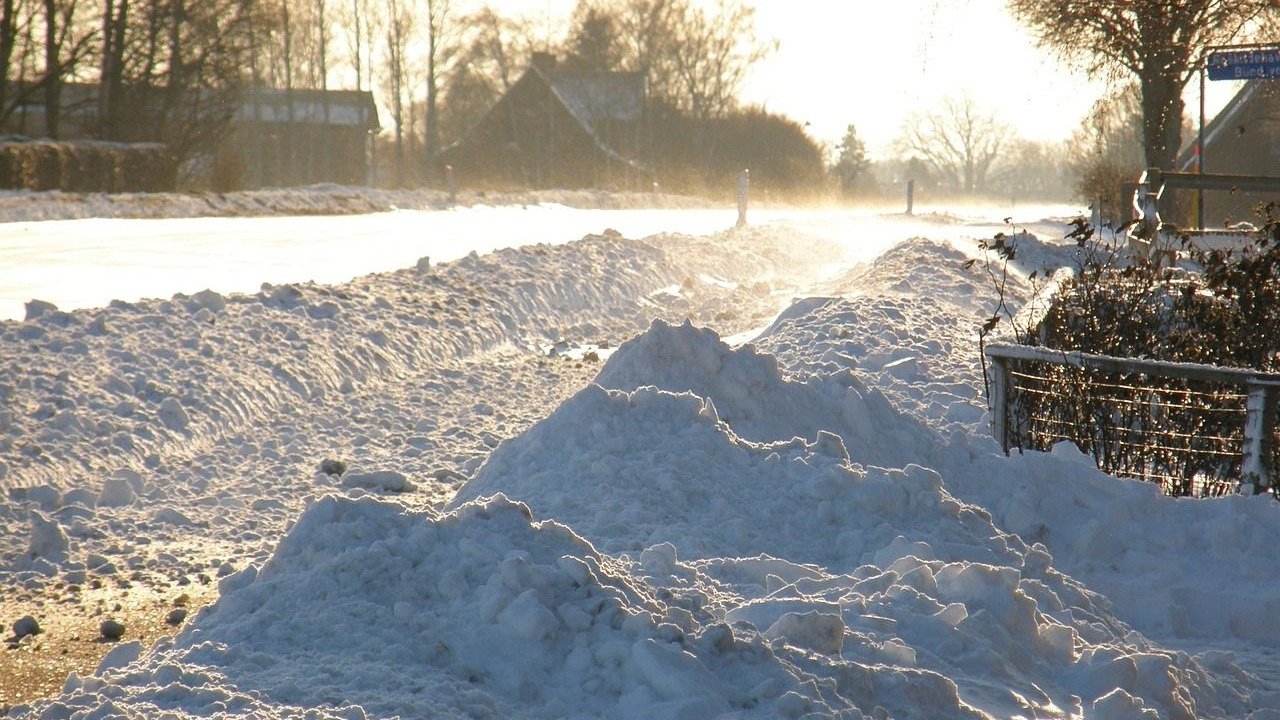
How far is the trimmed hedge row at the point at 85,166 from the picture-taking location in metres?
22.7

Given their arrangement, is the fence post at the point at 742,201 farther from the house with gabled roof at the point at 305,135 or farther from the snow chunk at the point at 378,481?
the house with gabled roof at the point at 305,135

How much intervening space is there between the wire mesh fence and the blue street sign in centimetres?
748

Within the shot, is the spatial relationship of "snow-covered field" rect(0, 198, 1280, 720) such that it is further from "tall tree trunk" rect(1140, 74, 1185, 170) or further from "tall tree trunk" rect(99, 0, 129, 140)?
"tall tree trunk" rect(99, 0, 129, 140)

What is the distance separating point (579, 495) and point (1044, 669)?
193 centimetres

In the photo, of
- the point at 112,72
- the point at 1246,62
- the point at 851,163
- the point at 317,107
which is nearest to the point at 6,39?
the point at 112,72

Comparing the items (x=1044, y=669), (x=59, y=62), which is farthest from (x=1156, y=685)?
(x=59, y=62)

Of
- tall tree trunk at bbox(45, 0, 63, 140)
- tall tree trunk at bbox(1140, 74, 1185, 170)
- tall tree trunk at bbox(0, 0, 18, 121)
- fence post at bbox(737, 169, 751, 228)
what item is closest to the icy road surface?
fence post at bbox(737, 169, 751, 228)

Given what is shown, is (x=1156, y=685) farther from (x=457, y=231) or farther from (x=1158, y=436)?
(x=457, y=231)

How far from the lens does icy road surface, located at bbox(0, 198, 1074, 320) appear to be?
38.1ft

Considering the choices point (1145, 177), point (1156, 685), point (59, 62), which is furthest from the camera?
point (59, 62)

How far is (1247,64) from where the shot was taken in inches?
490

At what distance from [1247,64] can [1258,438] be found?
862cm

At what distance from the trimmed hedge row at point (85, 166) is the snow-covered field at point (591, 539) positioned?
52.2ft

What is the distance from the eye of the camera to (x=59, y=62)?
2906 cm
